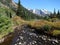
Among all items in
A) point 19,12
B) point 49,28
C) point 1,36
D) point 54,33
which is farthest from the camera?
point 19,12

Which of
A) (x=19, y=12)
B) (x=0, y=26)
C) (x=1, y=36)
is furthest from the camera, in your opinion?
(x=19, y=12)

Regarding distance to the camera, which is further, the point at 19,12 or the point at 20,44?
the point at 19,12

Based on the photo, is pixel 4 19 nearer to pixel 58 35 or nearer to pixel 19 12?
pixel 58 35

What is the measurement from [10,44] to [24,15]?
273ft

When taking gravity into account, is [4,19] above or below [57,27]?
above

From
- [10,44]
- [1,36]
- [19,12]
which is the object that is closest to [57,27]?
[1,36]

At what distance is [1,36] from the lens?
30.5 m

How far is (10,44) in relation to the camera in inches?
931

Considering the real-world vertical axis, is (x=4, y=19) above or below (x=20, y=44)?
above

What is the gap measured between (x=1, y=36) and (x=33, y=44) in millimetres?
8986

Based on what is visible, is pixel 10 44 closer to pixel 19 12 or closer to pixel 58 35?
pixel 58 35

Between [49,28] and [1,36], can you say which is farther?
[49,28]

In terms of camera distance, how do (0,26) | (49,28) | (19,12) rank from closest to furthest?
1. (0,26)
2. (49,28)
3. (19,12)

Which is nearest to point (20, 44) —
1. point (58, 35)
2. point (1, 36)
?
point (1, 36)
